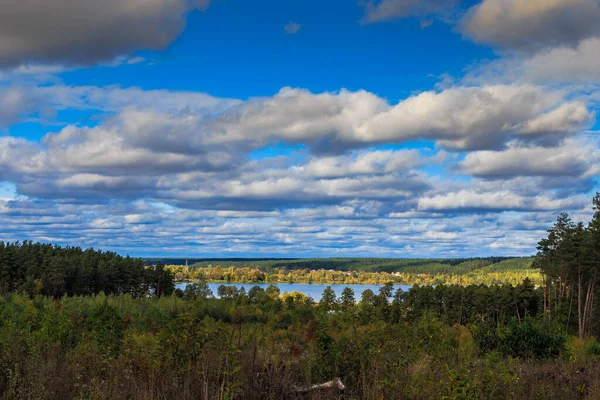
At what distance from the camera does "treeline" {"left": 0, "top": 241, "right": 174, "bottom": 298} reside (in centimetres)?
7144

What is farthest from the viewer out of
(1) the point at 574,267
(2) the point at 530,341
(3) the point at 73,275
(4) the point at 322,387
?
(3) the point at 73,275

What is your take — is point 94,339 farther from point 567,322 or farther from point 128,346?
point 567,322

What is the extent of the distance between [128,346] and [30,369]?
6.51 ft

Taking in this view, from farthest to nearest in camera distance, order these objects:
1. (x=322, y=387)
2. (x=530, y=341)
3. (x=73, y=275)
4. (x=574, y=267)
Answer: (x=73, y=275)
(x=574, y=267)
(x=530, y=341)
(x=322, y=387)

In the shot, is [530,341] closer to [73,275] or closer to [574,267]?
[574,267]

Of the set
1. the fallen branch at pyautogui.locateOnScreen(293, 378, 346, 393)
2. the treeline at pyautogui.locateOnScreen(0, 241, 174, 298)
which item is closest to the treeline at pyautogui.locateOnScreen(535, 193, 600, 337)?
the fallen branch at pyautogui.locateOnScreen(293, 378, 346, 393)

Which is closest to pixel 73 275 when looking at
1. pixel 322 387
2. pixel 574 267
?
pixel 574 267

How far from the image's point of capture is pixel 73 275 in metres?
73.8

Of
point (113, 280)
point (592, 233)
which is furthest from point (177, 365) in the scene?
point (113, 280)

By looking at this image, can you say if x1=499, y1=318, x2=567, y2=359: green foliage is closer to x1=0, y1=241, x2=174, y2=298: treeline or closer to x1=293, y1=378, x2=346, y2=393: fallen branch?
x1=293, y1=378, x2=346, y2=393: fallen branch

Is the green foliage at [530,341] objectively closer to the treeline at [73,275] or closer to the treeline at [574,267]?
the treeline at [574,267]

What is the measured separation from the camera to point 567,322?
52.7 metres

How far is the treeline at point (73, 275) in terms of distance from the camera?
71438 mm

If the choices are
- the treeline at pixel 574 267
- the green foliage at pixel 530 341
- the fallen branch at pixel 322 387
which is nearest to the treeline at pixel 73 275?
the treeline at pixel 574 267
